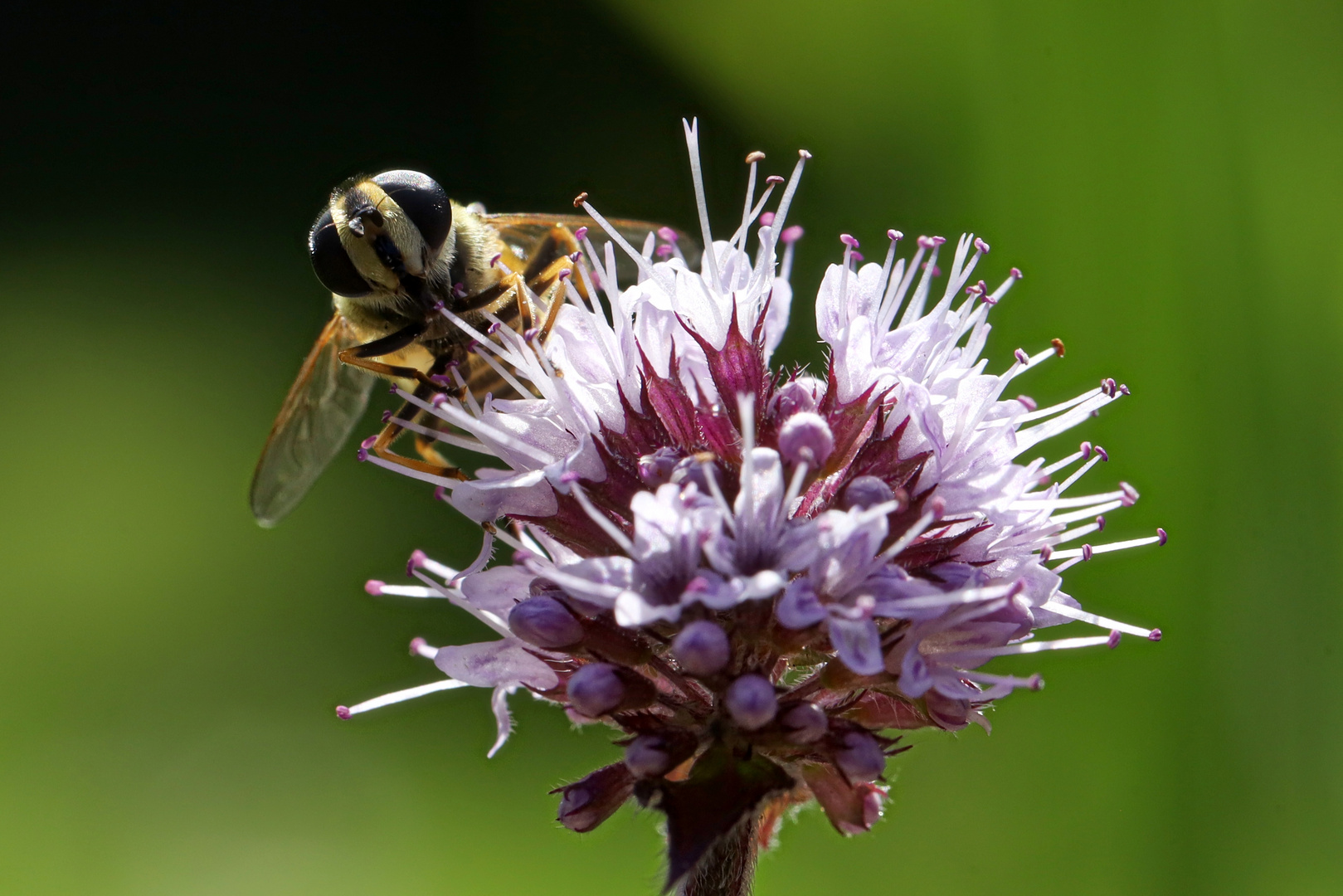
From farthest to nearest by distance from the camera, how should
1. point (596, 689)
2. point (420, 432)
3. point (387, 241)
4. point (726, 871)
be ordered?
point (387, 241) → point (420, 432) → point (726, 871) → point (596, 689)

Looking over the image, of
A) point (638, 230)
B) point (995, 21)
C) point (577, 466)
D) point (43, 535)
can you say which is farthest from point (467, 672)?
point (43, 535)

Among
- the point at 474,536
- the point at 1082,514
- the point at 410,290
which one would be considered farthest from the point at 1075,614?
the point at 474,536

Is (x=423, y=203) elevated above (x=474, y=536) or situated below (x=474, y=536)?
above

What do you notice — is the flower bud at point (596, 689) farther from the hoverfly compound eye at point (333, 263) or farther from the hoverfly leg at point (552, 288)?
the hoverfly compound eye at point (333, 263)

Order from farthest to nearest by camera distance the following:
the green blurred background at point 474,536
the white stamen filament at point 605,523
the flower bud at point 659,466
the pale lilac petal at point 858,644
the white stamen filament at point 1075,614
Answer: the green blurred background at point 474,536 < the white stamen filament at point 1075,614 < the flower bud at point 659,466 < the white stamen filament at point 605,523 < the pale lilac petal at point 858,644

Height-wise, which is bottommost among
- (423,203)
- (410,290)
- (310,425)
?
(310,425)

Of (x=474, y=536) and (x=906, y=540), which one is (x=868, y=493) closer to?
(x=906, y=540)

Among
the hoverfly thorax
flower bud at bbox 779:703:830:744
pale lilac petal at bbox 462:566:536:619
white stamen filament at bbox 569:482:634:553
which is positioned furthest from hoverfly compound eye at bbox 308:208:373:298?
flower bud at bbox 779:703:830:744

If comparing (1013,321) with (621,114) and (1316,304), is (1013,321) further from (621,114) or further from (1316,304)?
(621,114)

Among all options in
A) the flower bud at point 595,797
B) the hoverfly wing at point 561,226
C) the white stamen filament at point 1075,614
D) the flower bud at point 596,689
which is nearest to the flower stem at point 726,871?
the flower bud at point 595,797
